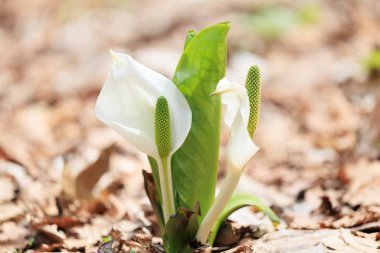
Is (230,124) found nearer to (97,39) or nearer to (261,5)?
Result: (97,39)

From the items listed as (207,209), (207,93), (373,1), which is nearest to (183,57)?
(207,93)

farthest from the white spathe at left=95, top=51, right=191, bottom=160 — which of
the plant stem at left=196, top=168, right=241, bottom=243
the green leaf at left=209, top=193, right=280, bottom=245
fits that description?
the green leaf at left=209, top=193, right=280, bottom=245

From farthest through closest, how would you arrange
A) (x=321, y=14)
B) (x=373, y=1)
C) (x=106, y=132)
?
(x=373, y=1), (x=321, y=14), (x=106, y=132)

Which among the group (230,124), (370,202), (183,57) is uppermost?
(183,57)

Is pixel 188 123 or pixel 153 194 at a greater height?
pixel 188 123

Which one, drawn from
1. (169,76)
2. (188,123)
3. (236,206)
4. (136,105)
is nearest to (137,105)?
(136,105)

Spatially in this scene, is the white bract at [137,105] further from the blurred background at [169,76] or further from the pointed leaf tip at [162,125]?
the blurred background at [169,76]

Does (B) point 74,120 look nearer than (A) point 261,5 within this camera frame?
Yes

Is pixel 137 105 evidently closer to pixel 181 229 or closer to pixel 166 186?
pixel 166 186
